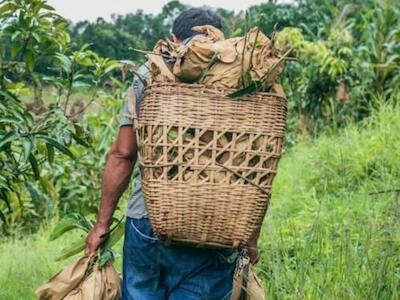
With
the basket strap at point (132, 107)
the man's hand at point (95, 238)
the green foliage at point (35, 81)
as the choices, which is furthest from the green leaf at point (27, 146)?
the basket strap at point (132, 107)

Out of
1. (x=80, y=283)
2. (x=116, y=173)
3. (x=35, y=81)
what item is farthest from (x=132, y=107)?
(x=35, y=81)

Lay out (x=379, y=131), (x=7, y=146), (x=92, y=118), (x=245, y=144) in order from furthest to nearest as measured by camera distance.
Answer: (x=92, y=118) < (x=379, y=131) < (x=7, y=146) < (x=245, y=144)

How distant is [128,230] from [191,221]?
1.68ft

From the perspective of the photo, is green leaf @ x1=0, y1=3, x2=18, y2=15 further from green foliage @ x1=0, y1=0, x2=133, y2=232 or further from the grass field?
the grass field

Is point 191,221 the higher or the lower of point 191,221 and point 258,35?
the lower

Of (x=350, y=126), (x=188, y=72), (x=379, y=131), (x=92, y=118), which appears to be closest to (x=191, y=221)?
(x=188, y=72)

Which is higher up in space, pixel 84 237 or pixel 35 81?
pixel 35 81

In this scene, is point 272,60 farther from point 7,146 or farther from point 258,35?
point 7,146

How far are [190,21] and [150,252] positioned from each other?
3.01ft

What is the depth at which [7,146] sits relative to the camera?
3.86 meters

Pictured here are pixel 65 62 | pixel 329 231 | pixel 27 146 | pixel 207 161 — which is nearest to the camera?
pixel 207 161

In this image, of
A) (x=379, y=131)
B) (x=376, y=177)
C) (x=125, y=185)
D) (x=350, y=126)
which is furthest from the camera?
(x=350, y=126)

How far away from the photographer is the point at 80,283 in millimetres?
3307

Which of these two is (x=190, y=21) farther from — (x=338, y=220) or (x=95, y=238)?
(x=338, y=220)
